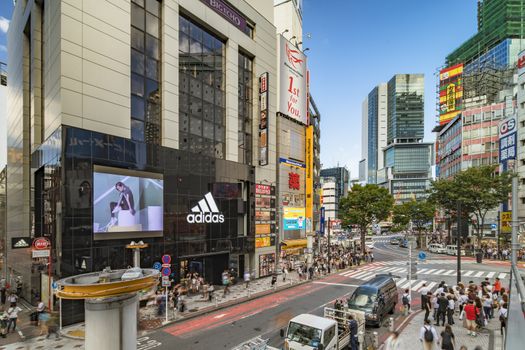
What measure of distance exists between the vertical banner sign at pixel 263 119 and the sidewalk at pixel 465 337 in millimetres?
21048

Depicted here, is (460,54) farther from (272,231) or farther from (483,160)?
(272,231)

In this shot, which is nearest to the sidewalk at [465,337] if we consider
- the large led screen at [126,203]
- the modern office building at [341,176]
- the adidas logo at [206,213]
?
the adidas logo at [206,213]

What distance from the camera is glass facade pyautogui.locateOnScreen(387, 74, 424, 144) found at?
614 feet

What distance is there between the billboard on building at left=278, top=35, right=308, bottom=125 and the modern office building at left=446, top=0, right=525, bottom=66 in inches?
2933

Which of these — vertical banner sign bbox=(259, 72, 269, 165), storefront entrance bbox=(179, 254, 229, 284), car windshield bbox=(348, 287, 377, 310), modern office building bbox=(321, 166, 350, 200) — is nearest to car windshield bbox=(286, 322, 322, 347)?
car windshield bbox=(348, 287, 377, 310)

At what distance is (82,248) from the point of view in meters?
17.6

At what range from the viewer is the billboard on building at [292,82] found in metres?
39.1

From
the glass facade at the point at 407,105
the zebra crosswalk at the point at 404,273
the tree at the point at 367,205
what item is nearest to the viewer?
the zebra crosswalk at the point at 404,273

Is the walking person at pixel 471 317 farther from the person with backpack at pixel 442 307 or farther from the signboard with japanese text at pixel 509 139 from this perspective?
the signboard with japanese text at pixel 509 139

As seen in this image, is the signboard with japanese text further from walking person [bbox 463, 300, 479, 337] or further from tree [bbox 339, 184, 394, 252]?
tree [bbox 339, 184, 394, 252]

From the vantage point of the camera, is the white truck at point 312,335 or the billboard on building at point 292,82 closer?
the white truck at point 312,335

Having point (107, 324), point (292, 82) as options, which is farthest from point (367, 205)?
point (107, 324)

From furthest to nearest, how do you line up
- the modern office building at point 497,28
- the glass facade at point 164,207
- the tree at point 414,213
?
1. the modern office building at point 497,28
2. the tree at point 414,213
3. the glass facade at point 164,207

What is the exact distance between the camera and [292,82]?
40875mm
